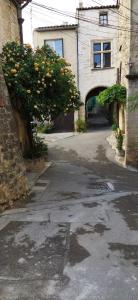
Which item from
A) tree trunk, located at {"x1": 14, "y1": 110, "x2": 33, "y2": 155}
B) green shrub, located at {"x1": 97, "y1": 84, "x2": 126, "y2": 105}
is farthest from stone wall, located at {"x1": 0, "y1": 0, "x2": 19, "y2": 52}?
green shrub, located at {"x1": 97, "y1": 84, "x2": 126, "y2": 105}

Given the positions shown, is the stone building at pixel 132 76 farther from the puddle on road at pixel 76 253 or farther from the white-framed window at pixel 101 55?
the puddle on road at pixel 76 253

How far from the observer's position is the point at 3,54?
39.1ft

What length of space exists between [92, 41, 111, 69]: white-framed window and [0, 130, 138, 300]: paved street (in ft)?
46.5

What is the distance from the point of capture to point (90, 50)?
23.9 meters

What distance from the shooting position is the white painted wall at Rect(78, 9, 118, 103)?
2338cm

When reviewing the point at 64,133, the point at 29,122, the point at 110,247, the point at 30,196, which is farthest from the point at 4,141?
the point at 64,133

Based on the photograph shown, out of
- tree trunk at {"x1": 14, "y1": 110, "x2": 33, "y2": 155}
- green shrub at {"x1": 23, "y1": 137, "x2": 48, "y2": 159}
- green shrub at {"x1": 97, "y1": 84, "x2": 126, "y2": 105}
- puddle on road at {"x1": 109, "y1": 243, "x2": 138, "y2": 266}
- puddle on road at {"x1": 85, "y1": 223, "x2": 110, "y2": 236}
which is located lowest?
puddle on road at {"x1": 85, "y1": 223, "x2": 110, "y2": 236}

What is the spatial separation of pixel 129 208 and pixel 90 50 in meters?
17.4

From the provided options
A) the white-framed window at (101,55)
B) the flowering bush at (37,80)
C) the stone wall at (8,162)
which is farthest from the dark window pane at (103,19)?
the stone wall at (8,162)

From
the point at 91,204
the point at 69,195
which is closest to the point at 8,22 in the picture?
the point at 69,195

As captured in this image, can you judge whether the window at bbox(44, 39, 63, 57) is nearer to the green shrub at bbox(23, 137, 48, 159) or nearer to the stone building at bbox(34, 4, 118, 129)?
the stone building at bbox(34, 4, 118, 129)

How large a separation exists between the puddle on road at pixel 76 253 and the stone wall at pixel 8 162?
2.92 m

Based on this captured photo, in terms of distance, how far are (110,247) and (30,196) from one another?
14.6 feet

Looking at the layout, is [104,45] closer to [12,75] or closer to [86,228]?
[12,75]
